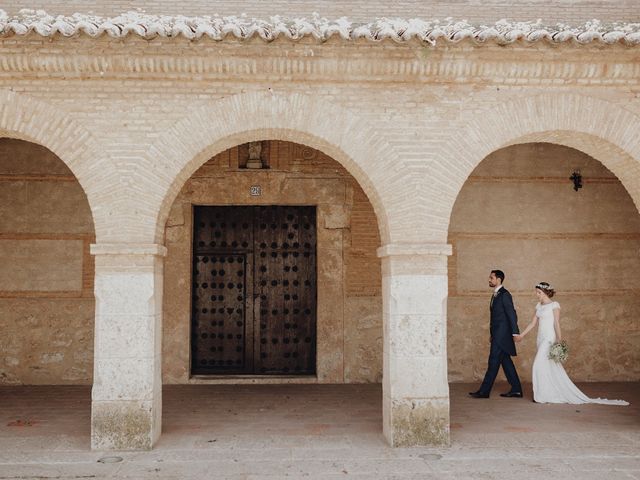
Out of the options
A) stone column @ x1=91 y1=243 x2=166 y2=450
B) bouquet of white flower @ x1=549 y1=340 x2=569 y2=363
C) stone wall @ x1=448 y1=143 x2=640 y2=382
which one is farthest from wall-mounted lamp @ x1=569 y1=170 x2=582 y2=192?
stone column @ x1=91 y1=243 x2=166 y2=450

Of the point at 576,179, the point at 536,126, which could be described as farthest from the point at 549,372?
the point at 536,126

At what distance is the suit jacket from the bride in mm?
127

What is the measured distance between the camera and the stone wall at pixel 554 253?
8.99 metres

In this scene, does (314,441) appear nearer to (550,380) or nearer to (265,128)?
(265,128)

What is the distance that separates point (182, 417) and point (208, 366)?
2.12m

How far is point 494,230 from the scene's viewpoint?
905cm

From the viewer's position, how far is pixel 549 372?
7660 millimetres

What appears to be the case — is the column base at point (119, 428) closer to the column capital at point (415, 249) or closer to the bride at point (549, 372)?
the column capital at point (415, 249)

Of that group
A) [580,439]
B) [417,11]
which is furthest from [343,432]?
[417,11]

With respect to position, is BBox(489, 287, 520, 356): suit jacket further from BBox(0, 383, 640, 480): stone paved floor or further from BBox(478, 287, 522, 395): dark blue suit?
BBox(0, 383, 640, 480): stone paved floor

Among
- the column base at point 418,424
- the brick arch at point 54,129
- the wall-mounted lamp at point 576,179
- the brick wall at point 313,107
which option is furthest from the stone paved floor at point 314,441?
the wall-mounted lamp at point 576,179

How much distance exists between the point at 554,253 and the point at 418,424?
4505mm

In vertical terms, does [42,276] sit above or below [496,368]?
above

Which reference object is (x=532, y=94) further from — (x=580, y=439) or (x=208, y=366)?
(x=208, y=366)
